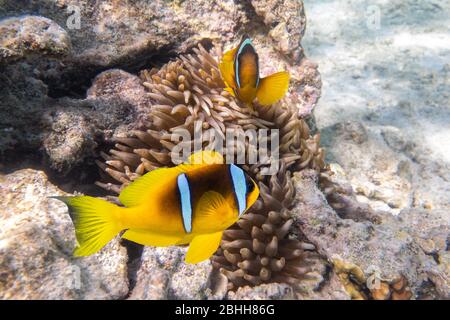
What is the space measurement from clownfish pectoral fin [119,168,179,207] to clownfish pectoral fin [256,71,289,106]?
1373 millimetres

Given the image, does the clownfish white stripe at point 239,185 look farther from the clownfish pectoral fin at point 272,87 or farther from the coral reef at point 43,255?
the clownfish pectoral fin at point 272,87

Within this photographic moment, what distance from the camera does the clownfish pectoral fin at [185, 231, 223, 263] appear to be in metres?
1.65

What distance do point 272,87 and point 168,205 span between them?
1529 mm

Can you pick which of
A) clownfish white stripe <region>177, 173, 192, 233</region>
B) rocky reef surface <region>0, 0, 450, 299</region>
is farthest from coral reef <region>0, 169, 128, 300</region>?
clownfish white stripe <region>177, 173, 192, 233</region>

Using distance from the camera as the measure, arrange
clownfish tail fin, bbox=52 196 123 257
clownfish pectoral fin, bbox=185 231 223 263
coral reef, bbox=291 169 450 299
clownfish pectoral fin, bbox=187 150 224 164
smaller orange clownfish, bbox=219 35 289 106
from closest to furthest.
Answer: clownfish tail fin, bbox=52 196 123 257 → clownfish pectoral fin, bbox=185 231 223 263 → clownfish pectoral fin, bbox=187 150 224 164 → coral reef, bbox=291 169 450 299 → smaller orange clownfish, bbox=219 35 289 106

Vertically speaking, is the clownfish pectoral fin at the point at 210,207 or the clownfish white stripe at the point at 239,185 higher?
the clownfish white stripe at the point at 239,185

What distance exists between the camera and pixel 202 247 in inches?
65.4

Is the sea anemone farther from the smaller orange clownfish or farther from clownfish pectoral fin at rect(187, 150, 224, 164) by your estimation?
clownfish pectoral fin at rect(187, 150, 224, 164)

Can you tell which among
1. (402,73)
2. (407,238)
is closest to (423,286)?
(407,238)

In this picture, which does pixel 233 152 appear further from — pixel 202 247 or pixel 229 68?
pixel 202 247

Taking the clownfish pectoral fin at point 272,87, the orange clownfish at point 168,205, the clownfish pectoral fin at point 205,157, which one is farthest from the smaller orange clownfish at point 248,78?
the orange clownfish at point 168,205

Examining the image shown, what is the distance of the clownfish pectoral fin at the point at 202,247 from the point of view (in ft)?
5.40

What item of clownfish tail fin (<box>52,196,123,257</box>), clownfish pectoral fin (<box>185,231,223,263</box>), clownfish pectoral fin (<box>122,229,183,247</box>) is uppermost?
clownfish tail fin (<box>52,196,123,257</box>)
